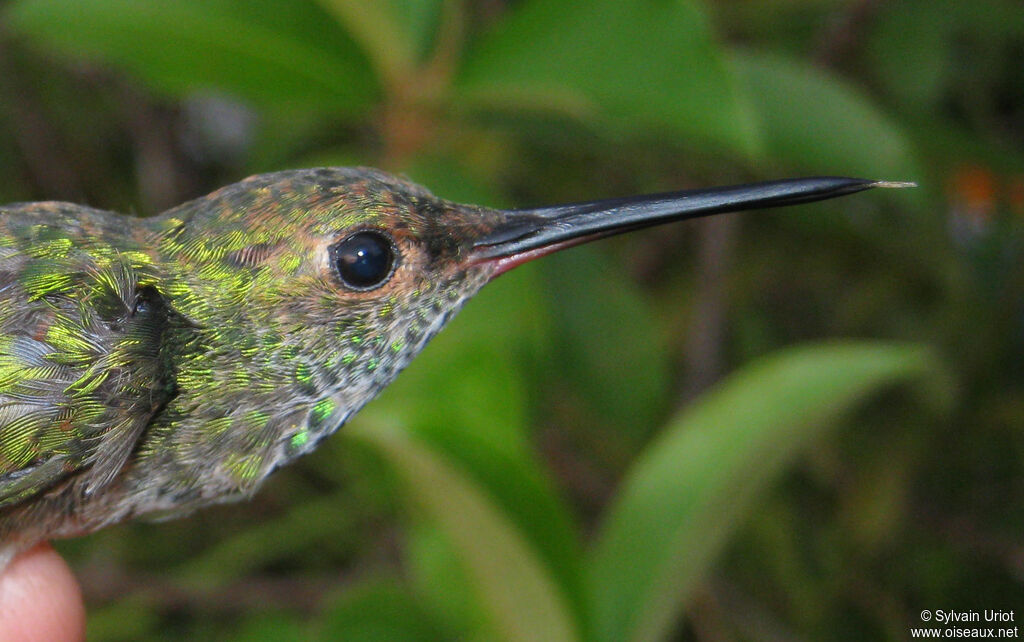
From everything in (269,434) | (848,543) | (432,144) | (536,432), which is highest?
(432,144)

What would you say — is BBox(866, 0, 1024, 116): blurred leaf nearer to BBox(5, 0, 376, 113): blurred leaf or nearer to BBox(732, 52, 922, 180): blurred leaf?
BBox(732, 52, 922, 180): blurred leaf

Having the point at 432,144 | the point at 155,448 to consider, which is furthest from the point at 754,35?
the point at 155,448

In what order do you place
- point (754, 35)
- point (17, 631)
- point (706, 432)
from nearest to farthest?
point (17, 631) < point (706, 432) < point (754, 35)

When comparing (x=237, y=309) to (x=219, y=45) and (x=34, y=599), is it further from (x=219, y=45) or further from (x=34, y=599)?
(x=219, y=45)

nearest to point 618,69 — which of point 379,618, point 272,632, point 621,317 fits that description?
point 621,317

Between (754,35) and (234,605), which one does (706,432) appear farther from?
(234,605)

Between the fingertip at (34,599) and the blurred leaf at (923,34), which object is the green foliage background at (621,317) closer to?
the blurred leaf at (923,34)

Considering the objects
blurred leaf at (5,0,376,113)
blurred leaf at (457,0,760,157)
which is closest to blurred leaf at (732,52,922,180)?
blurred leaf at (457,0,760,157)
